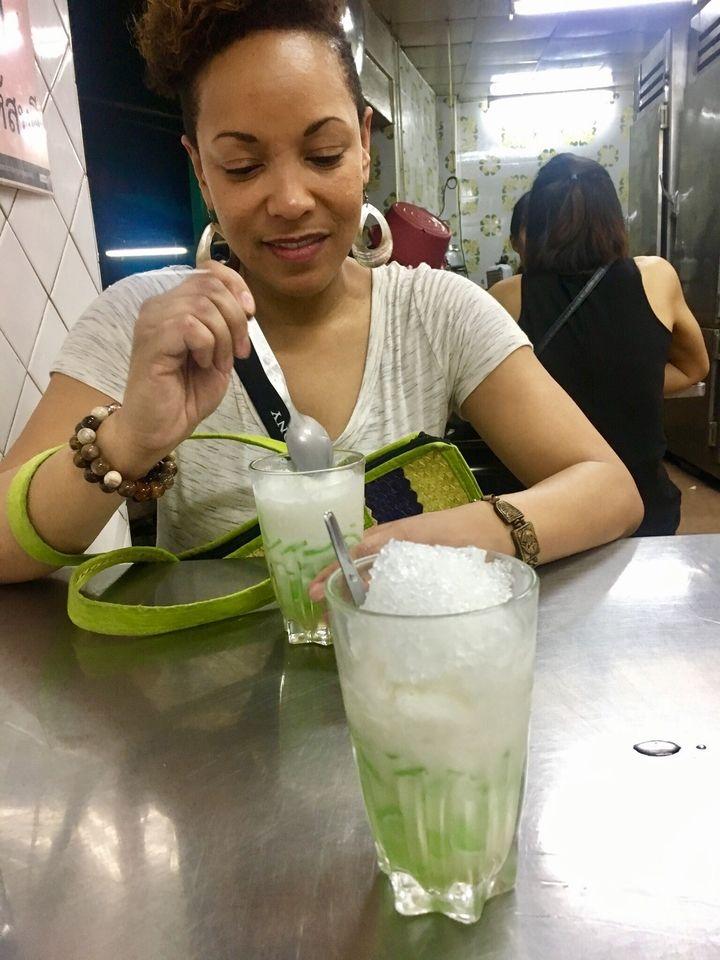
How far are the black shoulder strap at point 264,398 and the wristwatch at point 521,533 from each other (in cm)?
42

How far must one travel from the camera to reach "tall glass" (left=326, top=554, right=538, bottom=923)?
1.13 feet

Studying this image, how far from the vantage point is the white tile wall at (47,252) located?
1.19m

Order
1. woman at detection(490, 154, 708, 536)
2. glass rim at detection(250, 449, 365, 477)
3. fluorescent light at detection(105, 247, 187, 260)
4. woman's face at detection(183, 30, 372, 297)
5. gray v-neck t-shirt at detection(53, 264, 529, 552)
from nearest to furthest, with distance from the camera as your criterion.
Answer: glass rim at detection(250, 449, 365, 477) < woman's face at detection(183, 30, 372, 297) < gray v-neck t-shirt at detection(53, 264, 529, 552) < woman at detection(490, 154, 708, 536) < fluorescent light at detection(105, 247, 187, 260)

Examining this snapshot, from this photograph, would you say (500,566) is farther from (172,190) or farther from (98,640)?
(172,190)

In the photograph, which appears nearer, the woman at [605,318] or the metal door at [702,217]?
the woman at [605,318]

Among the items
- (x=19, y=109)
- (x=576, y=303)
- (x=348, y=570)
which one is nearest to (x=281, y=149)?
(x=19, y=109)

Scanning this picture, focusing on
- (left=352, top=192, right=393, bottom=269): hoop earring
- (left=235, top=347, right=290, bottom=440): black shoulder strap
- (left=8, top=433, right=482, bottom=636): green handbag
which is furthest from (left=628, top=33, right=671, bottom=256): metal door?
(left=8, top=433, right=482, bottom=636): green handbag

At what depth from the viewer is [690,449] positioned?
4238mm

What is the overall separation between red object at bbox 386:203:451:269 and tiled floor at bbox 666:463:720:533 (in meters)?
1.66

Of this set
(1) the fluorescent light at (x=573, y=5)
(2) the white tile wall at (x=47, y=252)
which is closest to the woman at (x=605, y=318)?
(2) the white tile wall at (x=47, y=252)

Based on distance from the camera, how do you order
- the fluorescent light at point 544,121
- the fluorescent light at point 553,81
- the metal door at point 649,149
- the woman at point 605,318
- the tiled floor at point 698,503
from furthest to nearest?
the fluorescent light at point 544,121 → the fluorescent light at point 553,81 → the metal door at point 649,149 → the tiled floor at point 698,503 → the woman at point 605,318

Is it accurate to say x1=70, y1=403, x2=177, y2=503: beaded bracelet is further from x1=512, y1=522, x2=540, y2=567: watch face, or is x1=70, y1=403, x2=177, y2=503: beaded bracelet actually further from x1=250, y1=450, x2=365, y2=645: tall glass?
x1=512, y1=522, x2=540, y2=567: watch face

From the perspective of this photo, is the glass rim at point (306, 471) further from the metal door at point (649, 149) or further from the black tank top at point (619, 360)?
→ the metal door at point (649, 149)

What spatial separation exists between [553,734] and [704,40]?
4571mm
